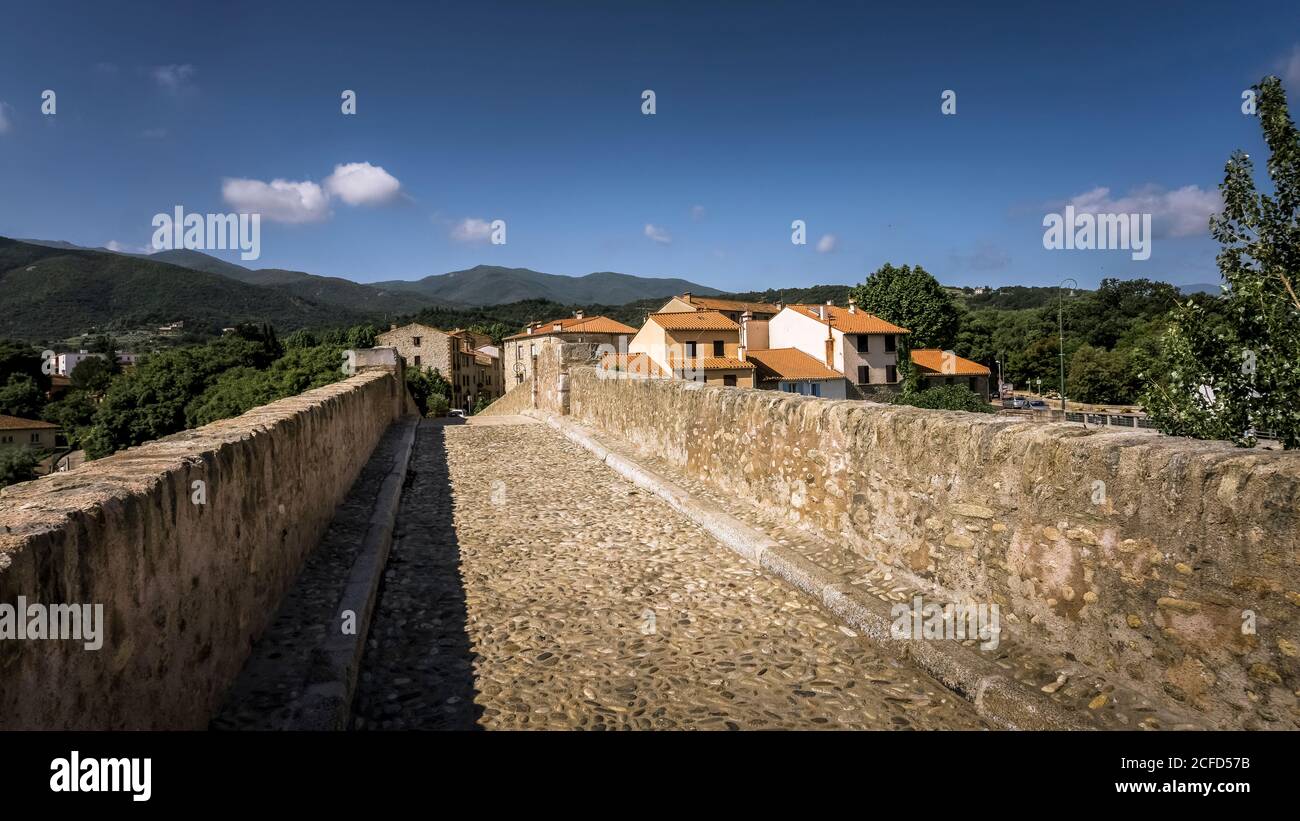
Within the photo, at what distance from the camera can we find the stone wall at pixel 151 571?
5.74 ft

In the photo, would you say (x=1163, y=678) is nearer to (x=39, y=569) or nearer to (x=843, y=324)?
(x=39, y=569)

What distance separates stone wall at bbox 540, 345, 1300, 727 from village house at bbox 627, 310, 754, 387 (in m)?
34.9

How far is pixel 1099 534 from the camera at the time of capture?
314 cm

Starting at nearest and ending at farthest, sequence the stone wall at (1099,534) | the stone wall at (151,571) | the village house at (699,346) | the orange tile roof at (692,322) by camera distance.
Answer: the stone wall at (151,571), the stone wall at (1099,534), the village house at (699,346), the orange tile roof at (692,322)

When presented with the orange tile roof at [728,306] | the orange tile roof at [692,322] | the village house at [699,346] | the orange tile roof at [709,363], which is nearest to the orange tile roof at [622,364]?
the village house at [699,346]

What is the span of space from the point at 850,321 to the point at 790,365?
6775mm

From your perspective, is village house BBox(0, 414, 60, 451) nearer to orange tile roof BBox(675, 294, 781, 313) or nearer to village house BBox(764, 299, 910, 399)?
orange tile roof BBox(675, 294, 781, 313)

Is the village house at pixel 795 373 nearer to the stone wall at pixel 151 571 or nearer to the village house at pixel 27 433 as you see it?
the stone wall at pixel 151 571

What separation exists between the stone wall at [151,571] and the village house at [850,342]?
45404 mm

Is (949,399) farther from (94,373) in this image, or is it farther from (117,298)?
(117,298)

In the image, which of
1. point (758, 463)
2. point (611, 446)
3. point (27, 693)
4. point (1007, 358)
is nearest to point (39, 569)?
point (27, 693)

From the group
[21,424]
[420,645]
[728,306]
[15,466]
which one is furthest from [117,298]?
[420,645]

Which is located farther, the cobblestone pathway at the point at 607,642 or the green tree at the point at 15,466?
the green tree at the point at 15,466
